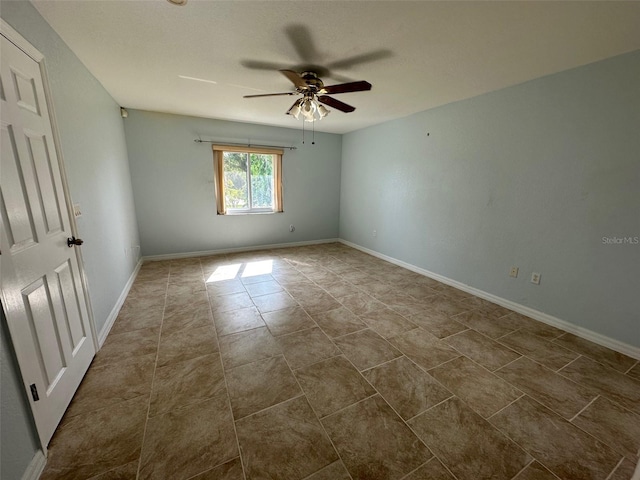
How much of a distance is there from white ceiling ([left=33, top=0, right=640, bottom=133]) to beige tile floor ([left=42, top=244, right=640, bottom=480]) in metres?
2.28

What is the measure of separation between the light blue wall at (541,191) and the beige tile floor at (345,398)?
45 centimetres

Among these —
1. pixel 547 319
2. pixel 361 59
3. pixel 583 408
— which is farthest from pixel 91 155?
pixel 547 319

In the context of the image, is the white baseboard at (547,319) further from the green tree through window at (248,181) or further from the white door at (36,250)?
the white door at (36,250)

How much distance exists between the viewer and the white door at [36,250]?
3.70 ft

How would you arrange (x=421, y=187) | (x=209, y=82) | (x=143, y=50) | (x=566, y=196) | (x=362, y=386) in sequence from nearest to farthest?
(x=362, y=386)
(x=143, y=50)
(x=566, y=196)
(x=209, y=82)
(x=421, y=187)

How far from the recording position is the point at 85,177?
2.05m

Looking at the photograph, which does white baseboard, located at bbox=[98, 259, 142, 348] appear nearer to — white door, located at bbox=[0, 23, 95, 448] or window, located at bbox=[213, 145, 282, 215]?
white door, located at bbox=[0, 23, 95, 448]

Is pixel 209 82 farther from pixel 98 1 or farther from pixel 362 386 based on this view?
pixel 362 386

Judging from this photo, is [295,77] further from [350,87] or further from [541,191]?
[541,191]

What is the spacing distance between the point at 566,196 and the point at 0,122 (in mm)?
3766

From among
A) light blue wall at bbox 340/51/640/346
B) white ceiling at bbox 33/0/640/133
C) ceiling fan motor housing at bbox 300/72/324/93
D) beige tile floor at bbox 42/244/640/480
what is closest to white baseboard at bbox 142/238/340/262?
beige tile floor at bbox 42/244/640/480

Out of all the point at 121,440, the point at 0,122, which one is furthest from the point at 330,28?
the point at 121,440

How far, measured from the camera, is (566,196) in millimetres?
2291

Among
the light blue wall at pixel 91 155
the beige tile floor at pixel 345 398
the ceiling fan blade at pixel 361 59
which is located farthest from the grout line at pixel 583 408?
the light blue wall at pixel 91 155
